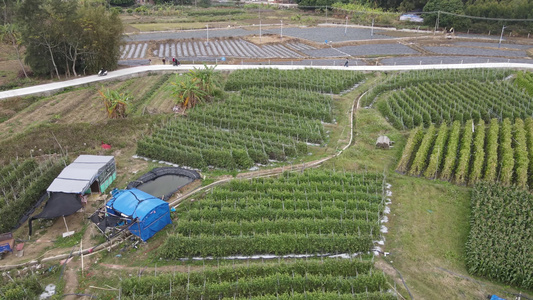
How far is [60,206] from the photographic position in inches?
537

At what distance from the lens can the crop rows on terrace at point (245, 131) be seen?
17.7 metres

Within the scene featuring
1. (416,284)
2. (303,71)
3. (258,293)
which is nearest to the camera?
(258,293)

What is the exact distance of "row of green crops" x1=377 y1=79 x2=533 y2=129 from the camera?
2172 centimetres

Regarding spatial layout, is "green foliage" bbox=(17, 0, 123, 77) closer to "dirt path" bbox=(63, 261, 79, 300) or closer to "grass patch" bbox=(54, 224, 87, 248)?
"grass patch" bbox=(54, 224, 87, 248)

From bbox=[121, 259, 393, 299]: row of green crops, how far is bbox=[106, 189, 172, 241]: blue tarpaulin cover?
2328 mm

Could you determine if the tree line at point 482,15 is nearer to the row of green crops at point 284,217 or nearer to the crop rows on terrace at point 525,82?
the crop rows on terrace at point 525,82

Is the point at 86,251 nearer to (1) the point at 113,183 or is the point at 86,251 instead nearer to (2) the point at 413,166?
(1) the point at 113,183

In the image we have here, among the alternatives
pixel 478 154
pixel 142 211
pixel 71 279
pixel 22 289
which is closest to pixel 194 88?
pixel 142 211

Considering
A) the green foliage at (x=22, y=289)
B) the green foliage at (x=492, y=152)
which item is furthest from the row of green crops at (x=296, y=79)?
the green foliage at (x=22, y=289)

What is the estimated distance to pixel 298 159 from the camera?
60.1 ft

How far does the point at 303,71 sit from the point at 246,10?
1665 inches

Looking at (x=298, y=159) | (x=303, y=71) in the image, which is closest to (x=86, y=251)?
(x=298, y=159)

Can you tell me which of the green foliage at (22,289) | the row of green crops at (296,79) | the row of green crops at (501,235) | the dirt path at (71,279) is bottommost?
the dirt path at (71,279)

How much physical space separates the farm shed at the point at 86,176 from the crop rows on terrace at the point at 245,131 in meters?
2.72
